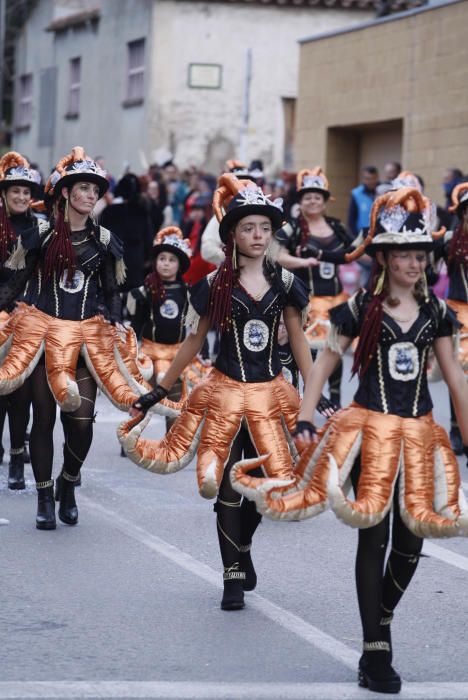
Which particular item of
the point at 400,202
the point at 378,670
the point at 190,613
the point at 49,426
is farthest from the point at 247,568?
the point at 400,202

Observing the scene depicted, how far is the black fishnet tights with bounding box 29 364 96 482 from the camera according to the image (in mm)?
8617

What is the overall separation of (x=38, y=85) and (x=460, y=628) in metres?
36.3

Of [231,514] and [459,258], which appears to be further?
[459,258]

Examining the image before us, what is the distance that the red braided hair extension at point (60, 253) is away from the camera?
8570mm

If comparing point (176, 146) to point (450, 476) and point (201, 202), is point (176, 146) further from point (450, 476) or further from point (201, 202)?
point (450, 476)

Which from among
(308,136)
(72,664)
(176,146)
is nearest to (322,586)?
(72,664)

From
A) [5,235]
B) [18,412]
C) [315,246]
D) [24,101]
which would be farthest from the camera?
[24,101]

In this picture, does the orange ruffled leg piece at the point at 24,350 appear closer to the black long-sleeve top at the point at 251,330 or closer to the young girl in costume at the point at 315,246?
the black long-sleeve top at the point at 251,330

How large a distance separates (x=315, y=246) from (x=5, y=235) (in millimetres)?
3024

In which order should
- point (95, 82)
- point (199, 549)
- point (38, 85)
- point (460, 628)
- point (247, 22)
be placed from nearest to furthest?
1. point (460, 628)
2. point (199, 549)
3. point (247, 22)
4. point (95, 82)
5. point (38, 85)

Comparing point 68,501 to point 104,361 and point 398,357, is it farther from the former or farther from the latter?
point 398,357

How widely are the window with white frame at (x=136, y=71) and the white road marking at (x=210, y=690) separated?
2940 cm

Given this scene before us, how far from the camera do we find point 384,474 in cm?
579

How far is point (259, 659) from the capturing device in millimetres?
6137
